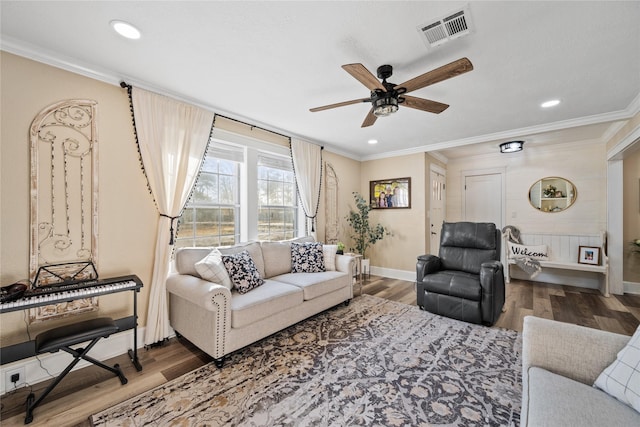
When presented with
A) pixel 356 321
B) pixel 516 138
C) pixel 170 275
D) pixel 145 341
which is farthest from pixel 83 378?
pixel 516 138

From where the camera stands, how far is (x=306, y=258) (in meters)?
3.48

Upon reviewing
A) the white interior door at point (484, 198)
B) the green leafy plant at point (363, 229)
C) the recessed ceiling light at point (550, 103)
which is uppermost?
the recessed ceiling light at point (550, 103)

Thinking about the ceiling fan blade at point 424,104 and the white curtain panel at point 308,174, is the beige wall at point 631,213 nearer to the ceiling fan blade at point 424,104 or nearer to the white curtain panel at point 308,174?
the ceiling fan blade at point 424,104

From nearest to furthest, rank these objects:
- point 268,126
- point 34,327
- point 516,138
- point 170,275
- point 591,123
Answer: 1. point 34,327
2. point 170,275
3. point 591,123
4. point 268,126
5. point 516,138

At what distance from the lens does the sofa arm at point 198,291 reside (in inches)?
82.7

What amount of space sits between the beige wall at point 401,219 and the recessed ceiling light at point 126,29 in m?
4.18

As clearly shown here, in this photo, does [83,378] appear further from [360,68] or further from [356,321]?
[360,68]

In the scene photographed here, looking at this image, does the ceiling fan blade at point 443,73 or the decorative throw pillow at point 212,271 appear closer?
the ceiling fan blade at point 443,73

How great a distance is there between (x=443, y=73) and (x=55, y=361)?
3672 millimetres

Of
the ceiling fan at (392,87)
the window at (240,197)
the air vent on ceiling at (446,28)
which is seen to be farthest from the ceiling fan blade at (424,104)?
the window at (240,197)

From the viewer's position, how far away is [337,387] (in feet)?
6.22

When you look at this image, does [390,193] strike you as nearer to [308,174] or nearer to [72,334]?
[308,174]

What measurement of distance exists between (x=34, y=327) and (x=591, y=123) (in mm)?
6187

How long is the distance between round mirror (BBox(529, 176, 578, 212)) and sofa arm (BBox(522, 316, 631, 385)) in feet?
14.7
